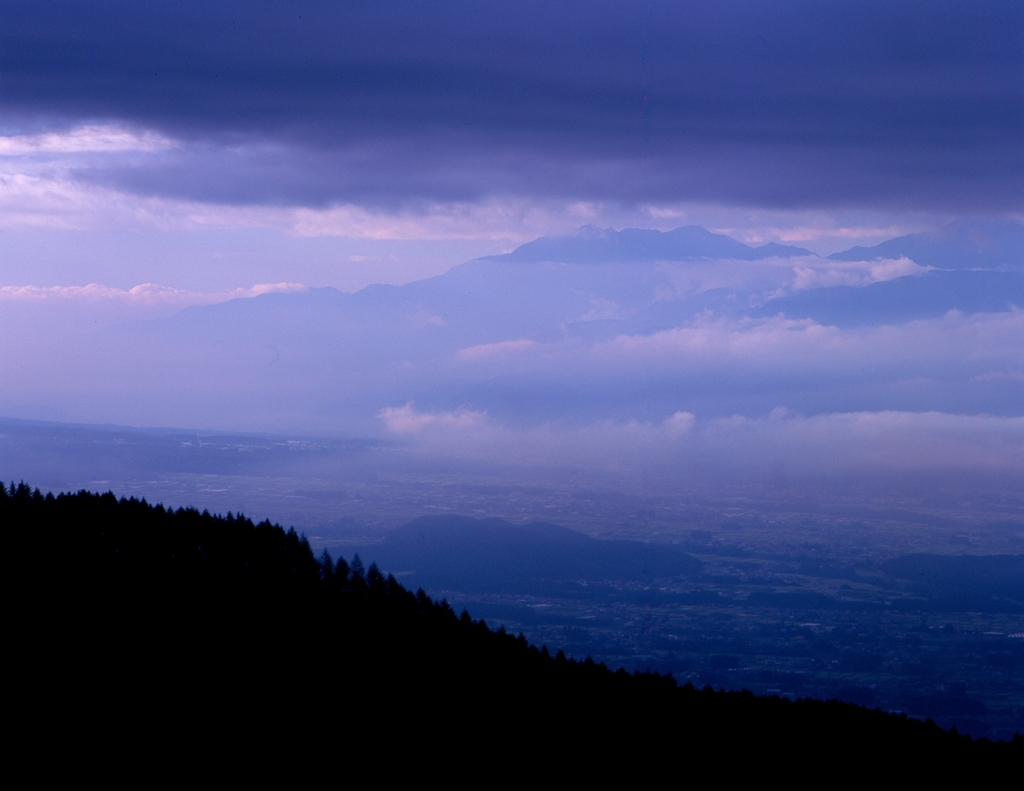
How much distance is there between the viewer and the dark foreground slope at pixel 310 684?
35.0 metres

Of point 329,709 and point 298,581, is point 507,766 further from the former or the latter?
point 298,581

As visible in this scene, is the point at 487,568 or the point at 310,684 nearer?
the point at 310,684

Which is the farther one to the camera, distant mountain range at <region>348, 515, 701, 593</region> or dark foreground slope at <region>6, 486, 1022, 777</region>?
distant mountain range at <region>348, 515, 701, 593</region>

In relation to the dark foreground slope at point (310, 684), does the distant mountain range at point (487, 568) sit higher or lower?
lower

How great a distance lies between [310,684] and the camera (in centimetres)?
4059

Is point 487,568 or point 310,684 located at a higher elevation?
point 310,684

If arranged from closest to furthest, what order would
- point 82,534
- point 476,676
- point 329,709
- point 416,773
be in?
point 416,773, point 329,709, point 476,676, point 82,534

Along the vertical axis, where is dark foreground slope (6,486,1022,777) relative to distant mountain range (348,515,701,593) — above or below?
above

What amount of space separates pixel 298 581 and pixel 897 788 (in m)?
31.8

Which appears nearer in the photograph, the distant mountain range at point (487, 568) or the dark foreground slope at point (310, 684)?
the dark foreground slope at point (310, 684)

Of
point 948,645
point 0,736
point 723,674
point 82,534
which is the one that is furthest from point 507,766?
point 948,645

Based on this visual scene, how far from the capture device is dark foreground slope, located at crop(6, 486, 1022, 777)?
115ft

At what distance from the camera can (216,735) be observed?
1344 inches

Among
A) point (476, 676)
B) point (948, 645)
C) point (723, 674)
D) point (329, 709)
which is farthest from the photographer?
point (948, 645)
